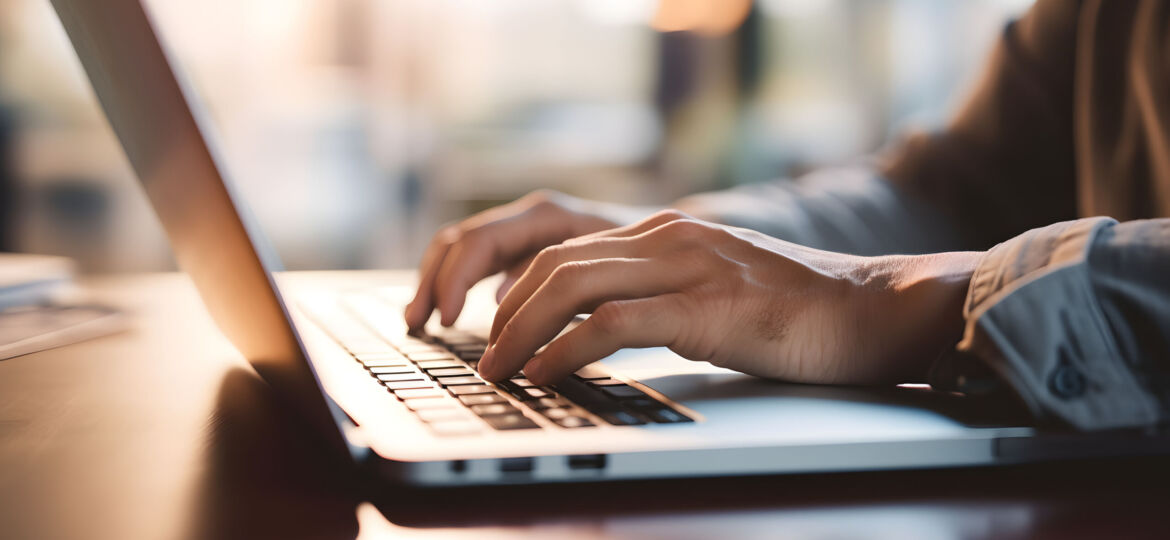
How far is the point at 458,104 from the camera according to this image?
3.61 m

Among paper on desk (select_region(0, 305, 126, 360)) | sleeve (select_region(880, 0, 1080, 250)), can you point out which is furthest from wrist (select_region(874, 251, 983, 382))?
sleeve (select_region(880, 0, 1080, 250))

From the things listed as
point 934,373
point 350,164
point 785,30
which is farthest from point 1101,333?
point 785,30

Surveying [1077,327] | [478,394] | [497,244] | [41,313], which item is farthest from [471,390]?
[41,313]

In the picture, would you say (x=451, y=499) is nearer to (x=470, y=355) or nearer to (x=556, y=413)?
(x=556, y=413)

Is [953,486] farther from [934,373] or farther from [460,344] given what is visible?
[460,344]

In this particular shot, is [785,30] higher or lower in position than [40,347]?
higher

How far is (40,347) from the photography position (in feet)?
1.82

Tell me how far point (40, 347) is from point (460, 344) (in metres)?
0.27

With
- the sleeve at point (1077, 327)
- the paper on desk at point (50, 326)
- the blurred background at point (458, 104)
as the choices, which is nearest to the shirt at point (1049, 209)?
the sleeve at point (1077, 327)

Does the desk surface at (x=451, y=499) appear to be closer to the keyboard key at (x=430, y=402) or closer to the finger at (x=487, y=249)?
the keyboard key at (x=430, y=402)

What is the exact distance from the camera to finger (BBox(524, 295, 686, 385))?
374 millimetres

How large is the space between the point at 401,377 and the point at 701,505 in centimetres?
19

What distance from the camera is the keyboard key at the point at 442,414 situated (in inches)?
12.2

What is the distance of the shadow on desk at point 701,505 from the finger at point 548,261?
0.49ft
